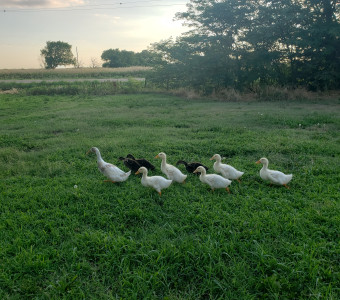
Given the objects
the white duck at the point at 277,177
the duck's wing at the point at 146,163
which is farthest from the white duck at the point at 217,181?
the duck's wing at the point at 146,163

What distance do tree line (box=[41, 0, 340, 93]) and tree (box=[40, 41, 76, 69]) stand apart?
1830 inches

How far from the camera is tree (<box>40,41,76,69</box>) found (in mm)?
58781

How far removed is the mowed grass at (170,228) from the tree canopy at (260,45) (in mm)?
12067

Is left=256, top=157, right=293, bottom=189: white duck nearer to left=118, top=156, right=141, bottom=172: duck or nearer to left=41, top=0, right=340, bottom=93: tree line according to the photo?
left=118, top=156, right=141, bottom=172: duck

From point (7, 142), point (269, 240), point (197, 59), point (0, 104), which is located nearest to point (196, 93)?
point (197, 59)

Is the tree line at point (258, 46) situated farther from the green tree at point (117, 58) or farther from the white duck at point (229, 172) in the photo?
the green tree at point (117, 58)

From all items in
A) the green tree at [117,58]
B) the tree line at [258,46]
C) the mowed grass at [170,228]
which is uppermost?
the green tree at [117,58]

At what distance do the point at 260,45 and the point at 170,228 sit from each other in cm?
1761

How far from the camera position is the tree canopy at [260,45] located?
645 inches

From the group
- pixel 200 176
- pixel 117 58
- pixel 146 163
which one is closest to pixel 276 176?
pixel 200 176

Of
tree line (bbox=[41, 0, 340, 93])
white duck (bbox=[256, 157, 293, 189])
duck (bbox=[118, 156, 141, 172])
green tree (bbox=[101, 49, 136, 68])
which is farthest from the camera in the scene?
green tree (bbox=[101, 49, 136, 68])

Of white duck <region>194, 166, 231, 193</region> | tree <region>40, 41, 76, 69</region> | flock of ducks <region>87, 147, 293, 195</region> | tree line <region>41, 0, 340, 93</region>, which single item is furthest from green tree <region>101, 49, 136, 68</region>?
white duck <region>194, 166, 231, 193</region>

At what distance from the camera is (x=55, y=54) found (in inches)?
2327

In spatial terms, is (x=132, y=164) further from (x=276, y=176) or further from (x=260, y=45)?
(x=260, y=45)
